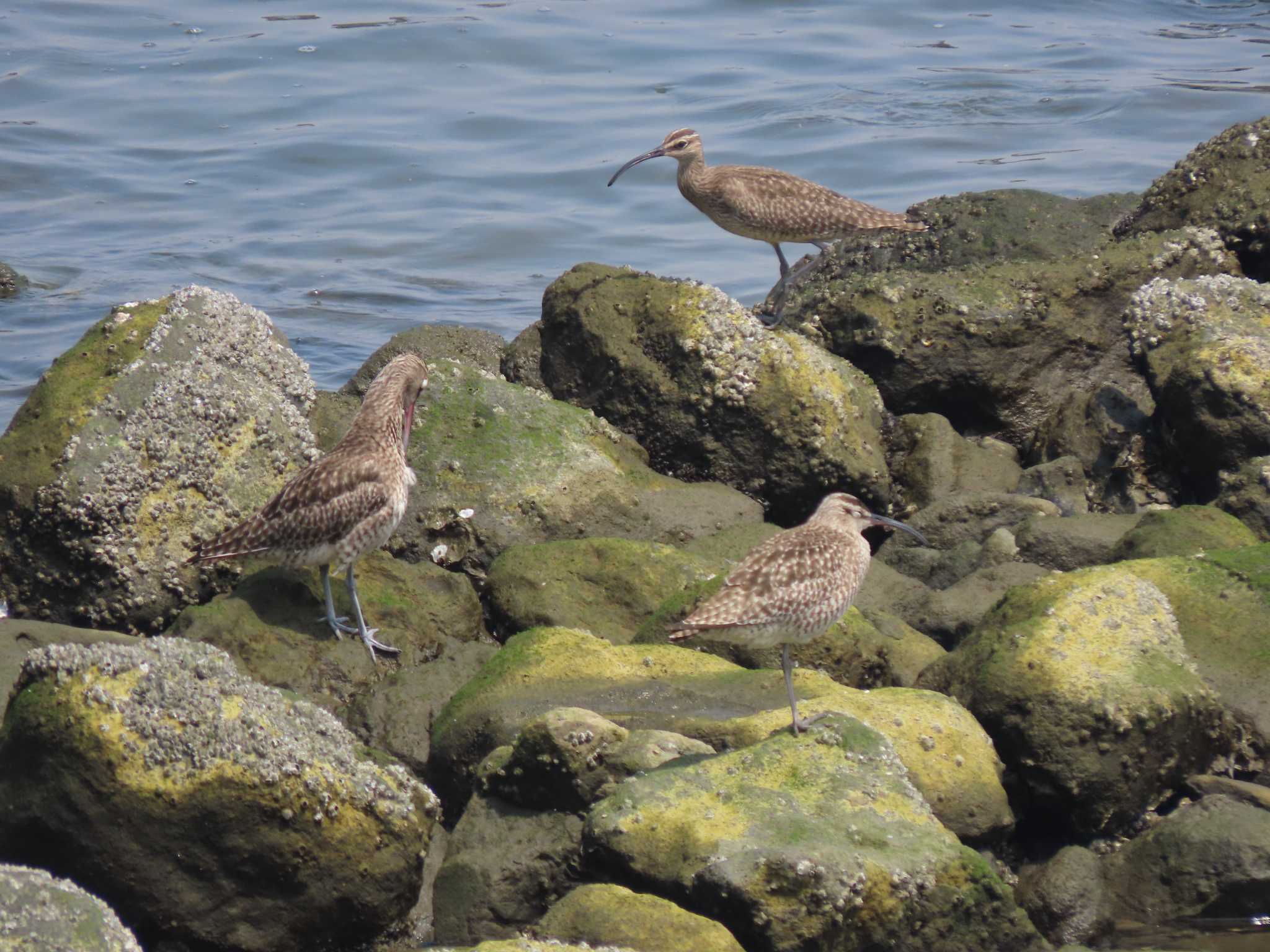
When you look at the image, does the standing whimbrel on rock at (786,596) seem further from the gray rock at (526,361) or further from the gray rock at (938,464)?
the gray rock at (526,361)

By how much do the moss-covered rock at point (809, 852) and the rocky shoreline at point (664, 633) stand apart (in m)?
0.01

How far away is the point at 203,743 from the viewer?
19.0ft

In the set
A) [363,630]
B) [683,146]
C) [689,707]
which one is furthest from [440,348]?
[689,707]

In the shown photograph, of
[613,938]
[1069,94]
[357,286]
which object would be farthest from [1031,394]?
[1069,94]

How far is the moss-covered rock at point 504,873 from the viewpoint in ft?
19.9

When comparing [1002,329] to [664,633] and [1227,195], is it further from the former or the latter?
[664,633]

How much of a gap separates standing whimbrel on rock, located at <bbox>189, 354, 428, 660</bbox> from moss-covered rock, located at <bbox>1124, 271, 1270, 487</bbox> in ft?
15.8

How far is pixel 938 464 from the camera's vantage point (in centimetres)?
1017

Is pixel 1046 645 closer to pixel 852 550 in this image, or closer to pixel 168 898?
pixel 852 550

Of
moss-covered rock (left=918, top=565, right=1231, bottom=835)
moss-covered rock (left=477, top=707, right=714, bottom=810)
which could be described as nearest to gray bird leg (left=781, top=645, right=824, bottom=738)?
moss-covered rock (left=477, top=707, right=714, bottom=810)

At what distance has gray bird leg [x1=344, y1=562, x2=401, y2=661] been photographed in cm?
759

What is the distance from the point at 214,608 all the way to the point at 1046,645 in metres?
3.84

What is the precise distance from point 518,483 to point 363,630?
168 cm

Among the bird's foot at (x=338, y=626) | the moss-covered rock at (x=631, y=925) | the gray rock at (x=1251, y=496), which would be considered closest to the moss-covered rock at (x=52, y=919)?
the moss-covered rock at (x=631, y=925)
